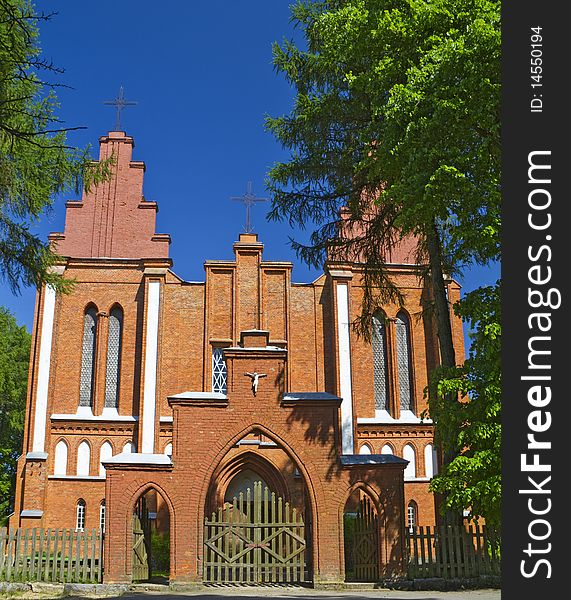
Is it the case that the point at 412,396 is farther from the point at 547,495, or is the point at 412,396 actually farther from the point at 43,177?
the point at 547,495

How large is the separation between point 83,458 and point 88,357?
3.31 metres

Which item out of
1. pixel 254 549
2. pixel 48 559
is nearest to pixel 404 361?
pixel 254 549

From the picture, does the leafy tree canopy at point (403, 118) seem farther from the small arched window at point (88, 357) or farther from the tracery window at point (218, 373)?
the small arched window at point (88, 357)

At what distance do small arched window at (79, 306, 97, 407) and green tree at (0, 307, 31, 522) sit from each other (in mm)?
11161

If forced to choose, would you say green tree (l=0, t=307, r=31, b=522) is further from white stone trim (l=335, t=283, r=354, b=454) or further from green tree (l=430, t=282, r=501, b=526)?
green tree (l=430, t=282, r=501, b=526)

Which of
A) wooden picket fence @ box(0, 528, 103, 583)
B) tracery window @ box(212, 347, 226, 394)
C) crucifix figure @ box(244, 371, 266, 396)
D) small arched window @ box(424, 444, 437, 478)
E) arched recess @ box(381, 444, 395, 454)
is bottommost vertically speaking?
wooden picket fence @ box(0, 528, 103, 583)

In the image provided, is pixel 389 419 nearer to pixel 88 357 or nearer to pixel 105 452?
pixel 105 452

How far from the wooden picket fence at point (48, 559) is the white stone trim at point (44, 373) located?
8.53m

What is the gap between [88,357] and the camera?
24344 millimetres

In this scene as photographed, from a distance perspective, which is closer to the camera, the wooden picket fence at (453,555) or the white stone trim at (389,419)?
the wooden picket fence at (453,555)

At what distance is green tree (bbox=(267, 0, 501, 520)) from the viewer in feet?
40.9

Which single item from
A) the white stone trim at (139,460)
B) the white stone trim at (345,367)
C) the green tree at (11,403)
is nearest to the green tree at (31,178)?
the white stone trim at (139,460)

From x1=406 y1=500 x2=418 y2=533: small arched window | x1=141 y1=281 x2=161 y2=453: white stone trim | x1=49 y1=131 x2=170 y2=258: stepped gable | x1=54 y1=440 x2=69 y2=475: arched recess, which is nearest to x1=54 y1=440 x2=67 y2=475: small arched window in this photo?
x1=54 y1=440 x2=69 y2=475: arched recess

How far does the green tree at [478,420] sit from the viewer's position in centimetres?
1217
